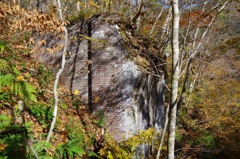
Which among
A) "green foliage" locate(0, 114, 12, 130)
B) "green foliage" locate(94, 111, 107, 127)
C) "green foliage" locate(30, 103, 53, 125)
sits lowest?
"green foliage" locate(94, 111, 107, 127)

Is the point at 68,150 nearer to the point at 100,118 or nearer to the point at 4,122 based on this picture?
the point at 4,122

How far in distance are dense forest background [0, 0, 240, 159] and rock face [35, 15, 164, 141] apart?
37cm

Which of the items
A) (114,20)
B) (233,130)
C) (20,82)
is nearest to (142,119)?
(114,20)

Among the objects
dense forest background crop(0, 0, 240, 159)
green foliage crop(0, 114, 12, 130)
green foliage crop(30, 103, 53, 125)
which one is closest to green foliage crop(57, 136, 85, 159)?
dense forest background crop(0, 0, 240, 159)

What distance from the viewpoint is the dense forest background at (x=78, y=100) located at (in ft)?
11.7

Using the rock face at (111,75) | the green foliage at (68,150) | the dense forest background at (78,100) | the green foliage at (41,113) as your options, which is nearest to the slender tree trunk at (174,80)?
the dense forest background at (78,100)

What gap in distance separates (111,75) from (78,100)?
5.34ft

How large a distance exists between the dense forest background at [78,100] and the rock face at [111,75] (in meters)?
0.37

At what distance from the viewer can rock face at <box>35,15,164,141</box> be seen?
7.18 m

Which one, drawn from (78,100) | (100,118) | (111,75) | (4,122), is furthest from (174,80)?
(78,100)

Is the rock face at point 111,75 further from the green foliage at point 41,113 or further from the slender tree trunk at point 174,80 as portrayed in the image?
the slender tree trunk at point 174,80

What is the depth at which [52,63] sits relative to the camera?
8.28 m

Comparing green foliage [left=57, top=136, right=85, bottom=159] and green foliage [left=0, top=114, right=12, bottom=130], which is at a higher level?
green foliage [left=0, top=114, right=12, bottom=130]

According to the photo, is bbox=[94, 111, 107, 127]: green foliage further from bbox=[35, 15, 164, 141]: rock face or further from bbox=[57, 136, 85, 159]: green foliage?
bbox=[57, 136, 85, 159]: green foliage
